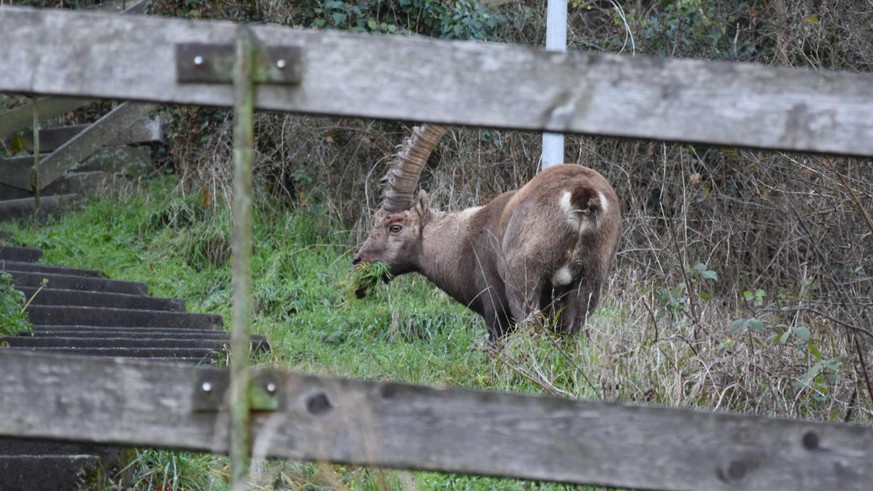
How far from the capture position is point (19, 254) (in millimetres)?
9641

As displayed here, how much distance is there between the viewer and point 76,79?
2537mm

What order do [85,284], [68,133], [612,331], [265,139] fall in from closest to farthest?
[612,331] → [85,284] → [265,139] → [68,133]

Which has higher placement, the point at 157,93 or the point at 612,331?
the point at 157,93

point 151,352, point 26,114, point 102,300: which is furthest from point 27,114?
point 151,352

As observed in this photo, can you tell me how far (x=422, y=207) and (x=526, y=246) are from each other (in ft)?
7.42

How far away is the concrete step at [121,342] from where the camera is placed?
593 cm

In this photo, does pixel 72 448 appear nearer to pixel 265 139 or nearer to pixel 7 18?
pixel 7 18

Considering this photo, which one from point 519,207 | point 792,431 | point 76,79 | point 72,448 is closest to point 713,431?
point 792,431

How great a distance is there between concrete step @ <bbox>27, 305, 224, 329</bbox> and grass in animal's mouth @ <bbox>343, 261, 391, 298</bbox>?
1.55 meters

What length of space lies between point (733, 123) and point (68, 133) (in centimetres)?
1296

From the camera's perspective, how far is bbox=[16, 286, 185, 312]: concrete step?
7968 mm

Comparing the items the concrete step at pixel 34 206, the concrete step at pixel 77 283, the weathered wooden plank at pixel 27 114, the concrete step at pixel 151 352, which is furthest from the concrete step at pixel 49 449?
the weathered wooden plank at pixel 27 114

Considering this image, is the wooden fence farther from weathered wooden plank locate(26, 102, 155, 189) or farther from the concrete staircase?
weathered wooden plank locate(26, 102, 155, 189)

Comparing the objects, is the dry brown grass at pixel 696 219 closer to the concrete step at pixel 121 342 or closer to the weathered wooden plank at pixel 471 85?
the concrete step at pixel 121 342
